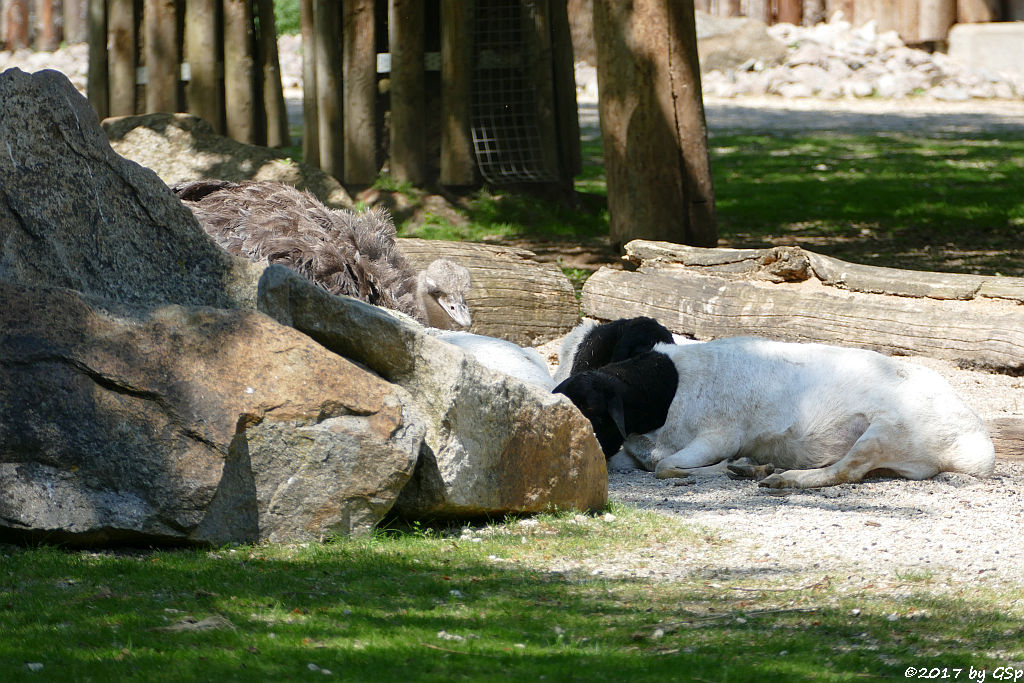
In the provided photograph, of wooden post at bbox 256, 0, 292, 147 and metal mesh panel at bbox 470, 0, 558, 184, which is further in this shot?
wooden post at bbox 256, 0, 292, 147

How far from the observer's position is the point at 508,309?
8664 mm

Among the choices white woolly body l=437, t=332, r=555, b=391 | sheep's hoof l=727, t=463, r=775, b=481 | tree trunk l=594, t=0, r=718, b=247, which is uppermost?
tree trunk l=594, t=0, r=718, b=247

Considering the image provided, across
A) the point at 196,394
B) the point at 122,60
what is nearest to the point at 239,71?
the point at 122,60

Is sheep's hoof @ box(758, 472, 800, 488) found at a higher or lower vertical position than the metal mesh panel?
lower

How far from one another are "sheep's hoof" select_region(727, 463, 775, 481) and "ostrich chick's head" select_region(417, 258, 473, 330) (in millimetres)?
2395

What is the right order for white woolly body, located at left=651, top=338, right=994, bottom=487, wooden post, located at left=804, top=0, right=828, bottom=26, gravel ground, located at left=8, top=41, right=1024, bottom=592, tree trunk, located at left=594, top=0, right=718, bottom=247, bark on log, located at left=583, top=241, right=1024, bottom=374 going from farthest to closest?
1. wooden post, located at left=804, top=0, right=828, bottom=26
2. tree trunk, located at left=594, top=0, right=718, bottom=247
3. bark on log, located at left=583, top=241, right=1024, bottom=374
4. white woolly body, located at left=651, top=338, right=994, bottom=487
5. gravel ground, located at left=8, top=41, right=1024, bottom=592

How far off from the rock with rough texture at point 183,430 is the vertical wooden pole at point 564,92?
7.90 m

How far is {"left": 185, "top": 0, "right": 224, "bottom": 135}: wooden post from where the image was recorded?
12883 millimetres

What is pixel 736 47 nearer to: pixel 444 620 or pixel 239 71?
pixel 239 71

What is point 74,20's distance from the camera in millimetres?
25516

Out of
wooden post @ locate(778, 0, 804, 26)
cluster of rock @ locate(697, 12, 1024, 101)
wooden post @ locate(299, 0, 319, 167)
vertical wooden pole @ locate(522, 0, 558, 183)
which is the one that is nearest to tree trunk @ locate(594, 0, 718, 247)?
vertical wooden pole @ locate(522, 0, 558, 183)

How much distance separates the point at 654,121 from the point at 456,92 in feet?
8.41

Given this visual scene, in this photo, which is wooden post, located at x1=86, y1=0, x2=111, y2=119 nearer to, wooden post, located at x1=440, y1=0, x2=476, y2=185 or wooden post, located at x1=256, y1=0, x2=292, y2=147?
wooden post, located at x1=256, y1=0, x2=292, y2=147

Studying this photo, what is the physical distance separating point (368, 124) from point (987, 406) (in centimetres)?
697
